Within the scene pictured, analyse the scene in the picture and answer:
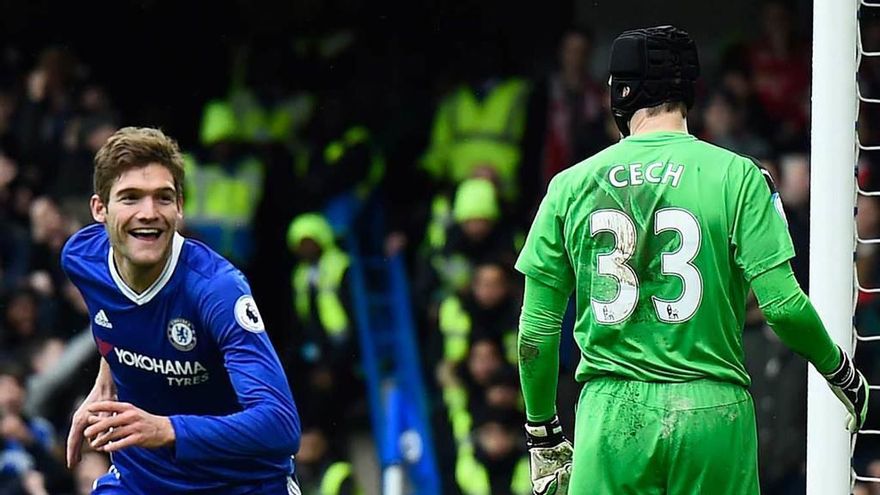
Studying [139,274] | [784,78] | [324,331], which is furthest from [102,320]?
[324,331]

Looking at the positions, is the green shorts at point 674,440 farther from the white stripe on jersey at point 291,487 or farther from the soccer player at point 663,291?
the white stripe on jersey at point 291,487

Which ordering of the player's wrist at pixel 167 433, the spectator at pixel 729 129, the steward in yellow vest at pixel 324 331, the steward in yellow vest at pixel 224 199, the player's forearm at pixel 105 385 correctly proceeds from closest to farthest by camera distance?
the player's wrist at pixel 167 433 < the player's forearm at pixel 105 385 < the spectator at pixel 729 129 < the steward in yellow vest at pixel 324 331 < the steward in yellow vest at pixel 224 199

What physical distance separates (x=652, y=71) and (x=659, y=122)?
0.38 ft

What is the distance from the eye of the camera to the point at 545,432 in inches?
150

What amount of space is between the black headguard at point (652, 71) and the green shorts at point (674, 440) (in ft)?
2.12

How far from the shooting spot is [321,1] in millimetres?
9234

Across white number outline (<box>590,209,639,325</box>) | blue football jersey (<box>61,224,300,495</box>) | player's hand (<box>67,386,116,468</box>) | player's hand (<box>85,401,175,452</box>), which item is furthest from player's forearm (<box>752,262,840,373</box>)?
player's hand (<box>67,386,116,468</box>)

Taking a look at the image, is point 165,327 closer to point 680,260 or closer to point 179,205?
point 179,205

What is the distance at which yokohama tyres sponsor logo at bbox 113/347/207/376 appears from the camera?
Result: 396 cm

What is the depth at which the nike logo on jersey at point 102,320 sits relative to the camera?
13.4 ft

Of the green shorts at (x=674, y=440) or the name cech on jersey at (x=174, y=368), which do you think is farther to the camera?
the name cech on jersey at (x=174, y=368)

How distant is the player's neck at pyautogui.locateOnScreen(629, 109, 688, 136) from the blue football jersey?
3.34 ft

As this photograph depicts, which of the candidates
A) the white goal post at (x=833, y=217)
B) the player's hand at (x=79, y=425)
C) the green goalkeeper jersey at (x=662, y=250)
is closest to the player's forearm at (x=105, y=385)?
the player's hand at (x=79, y=425)

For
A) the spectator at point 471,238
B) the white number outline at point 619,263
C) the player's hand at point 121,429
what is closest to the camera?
the player's hand at point 121,429
